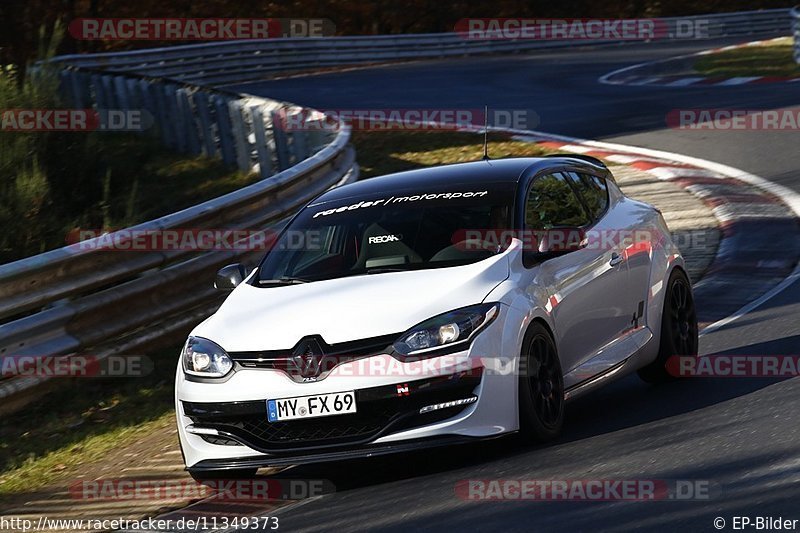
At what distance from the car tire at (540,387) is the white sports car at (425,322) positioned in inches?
0.4

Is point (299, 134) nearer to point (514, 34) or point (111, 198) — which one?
point (111, 198)

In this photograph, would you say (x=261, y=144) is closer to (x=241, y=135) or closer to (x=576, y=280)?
(x=241, y=135)

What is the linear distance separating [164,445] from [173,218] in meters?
2.48

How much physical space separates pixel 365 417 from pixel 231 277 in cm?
168

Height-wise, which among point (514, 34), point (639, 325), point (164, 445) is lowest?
point (514, 34)

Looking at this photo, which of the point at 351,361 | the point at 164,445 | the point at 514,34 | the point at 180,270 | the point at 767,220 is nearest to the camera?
the point at 351,361

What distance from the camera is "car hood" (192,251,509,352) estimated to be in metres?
6.95

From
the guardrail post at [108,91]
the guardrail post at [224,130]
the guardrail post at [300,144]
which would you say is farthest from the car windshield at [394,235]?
the guardrail post at [108,91]

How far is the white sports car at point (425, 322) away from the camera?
686cm

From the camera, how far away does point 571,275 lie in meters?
7.86

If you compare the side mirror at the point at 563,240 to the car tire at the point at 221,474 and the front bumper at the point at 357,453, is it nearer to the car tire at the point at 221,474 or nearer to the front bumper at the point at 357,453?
the front bumper at the point at 357,453

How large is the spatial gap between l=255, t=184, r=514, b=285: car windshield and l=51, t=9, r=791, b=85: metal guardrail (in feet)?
69.3

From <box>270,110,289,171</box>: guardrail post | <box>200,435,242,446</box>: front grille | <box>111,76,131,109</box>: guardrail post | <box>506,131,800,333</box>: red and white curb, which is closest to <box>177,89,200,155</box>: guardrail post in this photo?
<box>111,76,131,109</box>: guardrail post

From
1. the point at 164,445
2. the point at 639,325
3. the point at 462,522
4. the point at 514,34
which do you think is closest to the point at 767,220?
the point at 639,325
